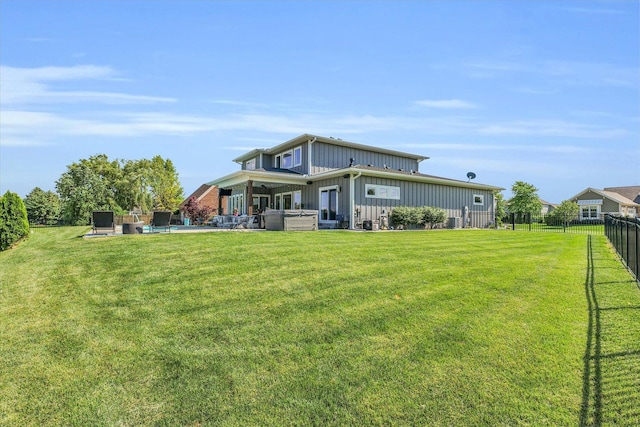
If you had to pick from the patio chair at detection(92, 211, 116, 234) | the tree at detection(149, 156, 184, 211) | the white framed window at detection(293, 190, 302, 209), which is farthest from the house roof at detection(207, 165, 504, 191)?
the tree at detection(149, 156, 184, 211)

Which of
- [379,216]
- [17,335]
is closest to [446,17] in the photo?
[379,216]

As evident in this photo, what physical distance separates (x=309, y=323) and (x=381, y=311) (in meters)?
1.05

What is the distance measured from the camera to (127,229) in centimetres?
1147

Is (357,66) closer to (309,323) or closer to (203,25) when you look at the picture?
(203,25)

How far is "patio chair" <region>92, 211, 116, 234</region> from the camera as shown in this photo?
Result: 11.9 m

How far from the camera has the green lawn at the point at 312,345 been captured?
272 cm

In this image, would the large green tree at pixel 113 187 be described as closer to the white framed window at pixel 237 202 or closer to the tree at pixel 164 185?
the tree at pixel 164 185

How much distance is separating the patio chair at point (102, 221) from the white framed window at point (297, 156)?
11460mm

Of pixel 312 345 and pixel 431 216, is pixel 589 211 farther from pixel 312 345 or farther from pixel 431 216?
pixel 312 345

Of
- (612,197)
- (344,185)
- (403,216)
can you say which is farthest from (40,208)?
(612,197)

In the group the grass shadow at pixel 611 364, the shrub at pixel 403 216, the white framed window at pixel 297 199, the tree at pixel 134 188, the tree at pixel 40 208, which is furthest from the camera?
the tree at pixel 40 208

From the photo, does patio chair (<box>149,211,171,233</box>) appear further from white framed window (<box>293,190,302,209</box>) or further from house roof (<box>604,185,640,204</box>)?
house roof (<box>604,185,640,204</box>)

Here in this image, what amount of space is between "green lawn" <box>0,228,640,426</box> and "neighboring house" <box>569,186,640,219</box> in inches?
1857

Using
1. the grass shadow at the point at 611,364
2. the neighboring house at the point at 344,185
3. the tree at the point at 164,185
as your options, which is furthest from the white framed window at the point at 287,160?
the tree at the point at 164,185
